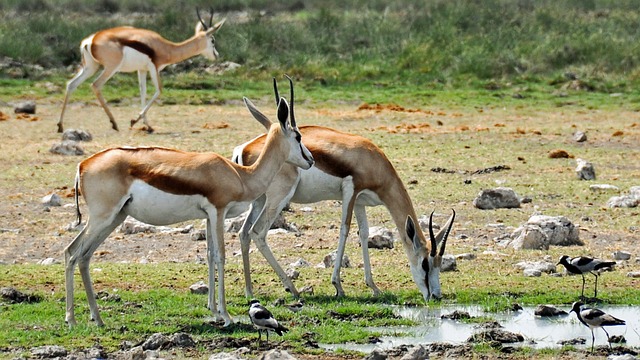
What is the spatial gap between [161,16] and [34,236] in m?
19.9

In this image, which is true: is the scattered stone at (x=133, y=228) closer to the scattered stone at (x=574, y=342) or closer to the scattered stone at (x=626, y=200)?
the scattered stone at (x=626, y=200)

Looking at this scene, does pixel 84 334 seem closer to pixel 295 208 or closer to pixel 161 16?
pixel 295 208

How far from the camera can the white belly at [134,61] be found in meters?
20.7

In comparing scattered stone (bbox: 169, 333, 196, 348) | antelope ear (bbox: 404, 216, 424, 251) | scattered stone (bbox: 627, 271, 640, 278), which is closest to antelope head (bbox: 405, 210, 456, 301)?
antelope ear (bbox: 404, 216, 424, 251)

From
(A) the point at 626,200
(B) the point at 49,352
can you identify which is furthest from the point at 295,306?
(A) the point at 626,200

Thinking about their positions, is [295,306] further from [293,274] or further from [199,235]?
[199,235]

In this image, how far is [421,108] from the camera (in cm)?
2266

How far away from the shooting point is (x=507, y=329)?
28.7ft

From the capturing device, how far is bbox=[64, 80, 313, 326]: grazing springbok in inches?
334

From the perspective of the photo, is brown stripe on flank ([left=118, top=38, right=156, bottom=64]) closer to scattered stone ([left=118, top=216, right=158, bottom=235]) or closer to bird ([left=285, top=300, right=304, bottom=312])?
scattered stone ([left=118, top=216, right=158, bottom=235])

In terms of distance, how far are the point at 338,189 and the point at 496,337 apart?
7.97ft

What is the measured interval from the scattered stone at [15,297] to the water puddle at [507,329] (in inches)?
107

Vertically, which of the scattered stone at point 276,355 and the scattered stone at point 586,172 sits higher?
the scattered stone at point 276,355

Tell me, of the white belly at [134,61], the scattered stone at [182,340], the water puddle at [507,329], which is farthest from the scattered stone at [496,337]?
the white belly at [134,61]
